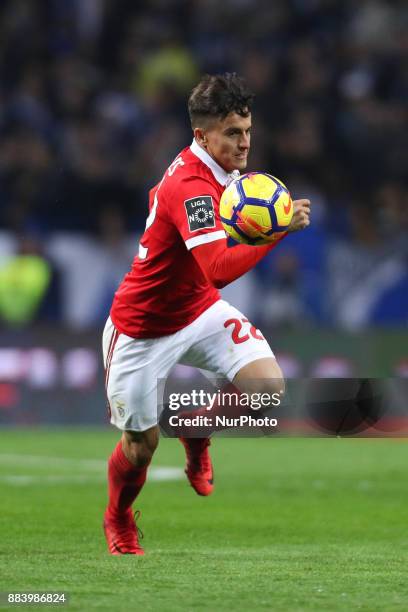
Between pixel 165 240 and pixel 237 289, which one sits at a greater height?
pixel 165 240

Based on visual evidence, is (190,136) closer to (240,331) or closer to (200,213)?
(240,331)

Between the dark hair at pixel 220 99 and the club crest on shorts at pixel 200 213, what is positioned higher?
the dark hair at pixel 220 99

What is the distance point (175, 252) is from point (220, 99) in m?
0.72

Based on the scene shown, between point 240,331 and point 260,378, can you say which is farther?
point 240,331

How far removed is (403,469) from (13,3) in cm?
868

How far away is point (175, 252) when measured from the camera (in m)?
6.20

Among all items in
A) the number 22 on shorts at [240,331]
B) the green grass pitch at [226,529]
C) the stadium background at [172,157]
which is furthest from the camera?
the stadium background at [172,157]

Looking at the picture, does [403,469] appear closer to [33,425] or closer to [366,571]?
[33,425]

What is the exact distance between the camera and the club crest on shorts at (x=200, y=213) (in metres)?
5.77

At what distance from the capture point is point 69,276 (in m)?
14.3

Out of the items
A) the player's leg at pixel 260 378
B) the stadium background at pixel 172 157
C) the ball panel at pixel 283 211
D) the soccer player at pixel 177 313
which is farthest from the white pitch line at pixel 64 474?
the ball panel at pixel 283 211

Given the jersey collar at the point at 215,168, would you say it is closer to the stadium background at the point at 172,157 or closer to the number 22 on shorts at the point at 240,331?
the number 22 on shorts at the point at 240,331

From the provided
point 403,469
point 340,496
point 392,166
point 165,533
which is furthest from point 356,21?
point 165,533

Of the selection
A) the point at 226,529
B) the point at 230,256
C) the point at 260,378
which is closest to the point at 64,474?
the point at 226,529
